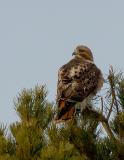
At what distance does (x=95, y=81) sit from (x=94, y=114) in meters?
2.41

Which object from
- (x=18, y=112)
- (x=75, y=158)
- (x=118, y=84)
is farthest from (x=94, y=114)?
(x=75, y=158)

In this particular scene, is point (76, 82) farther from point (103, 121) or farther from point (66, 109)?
point (103, 121)

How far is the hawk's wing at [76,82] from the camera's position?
27.5 feet

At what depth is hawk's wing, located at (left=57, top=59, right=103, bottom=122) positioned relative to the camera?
27.5 ft

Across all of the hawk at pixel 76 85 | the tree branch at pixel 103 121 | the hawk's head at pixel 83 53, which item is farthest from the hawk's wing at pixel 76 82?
the tree branch at pixel 103 121

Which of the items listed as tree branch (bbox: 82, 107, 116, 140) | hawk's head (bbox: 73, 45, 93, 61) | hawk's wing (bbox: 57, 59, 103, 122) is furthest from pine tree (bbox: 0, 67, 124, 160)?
hawk's head (bbox: 73, 45, 93, 61)

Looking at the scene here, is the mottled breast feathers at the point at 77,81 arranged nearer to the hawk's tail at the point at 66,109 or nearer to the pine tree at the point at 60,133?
the hawk's tail at the point at 66,109

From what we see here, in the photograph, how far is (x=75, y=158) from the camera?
15.4ft

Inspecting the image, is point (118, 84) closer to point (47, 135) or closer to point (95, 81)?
point (47, 135)

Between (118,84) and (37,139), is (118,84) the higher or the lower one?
the higher one

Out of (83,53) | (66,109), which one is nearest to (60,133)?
(66,109)

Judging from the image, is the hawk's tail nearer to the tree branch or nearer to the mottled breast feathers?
the mottled breast feathers

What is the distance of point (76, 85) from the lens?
8.66 m

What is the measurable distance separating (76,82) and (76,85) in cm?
9
